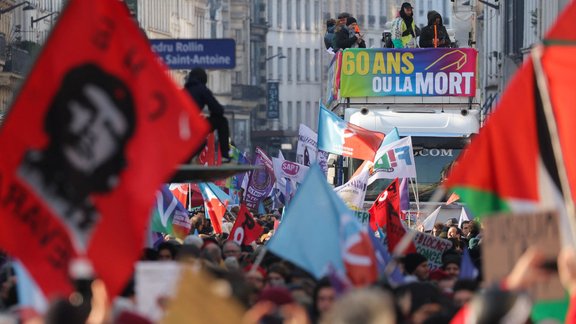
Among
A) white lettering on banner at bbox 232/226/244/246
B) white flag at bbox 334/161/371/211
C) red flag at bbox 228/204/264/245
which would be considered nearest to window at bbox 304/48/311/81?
white flag at bbox 334/161/371/211

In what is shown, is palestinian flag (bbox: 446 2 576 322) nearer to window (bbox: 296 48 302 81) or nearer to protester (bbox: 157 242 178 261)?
protester (bbox: 157 242 178 261)

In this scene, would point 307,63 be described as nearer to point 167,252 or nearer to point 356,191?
point 356,191

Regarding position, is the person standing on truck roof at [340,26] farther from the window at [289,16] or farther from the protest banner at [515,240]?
the window at [289,16]

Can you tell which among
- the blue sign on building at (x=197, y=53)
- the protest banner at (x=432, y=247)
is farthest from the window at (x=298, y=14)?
the blue sign on building at (x=197, y=53)

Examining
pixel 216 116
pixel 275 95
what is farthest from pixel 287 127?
pixel 216 116

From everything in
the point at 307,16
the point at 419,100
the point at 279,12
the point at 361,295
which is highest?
the point at 279,12

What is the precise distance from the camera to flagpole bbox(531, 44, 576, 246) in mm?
11750

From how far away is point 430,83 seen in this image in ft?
97.6

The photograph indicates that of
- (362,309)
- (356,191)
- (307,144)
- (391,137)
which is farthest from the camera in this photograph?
(307,144)

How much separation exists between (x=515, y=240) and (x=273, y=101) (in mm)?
123812

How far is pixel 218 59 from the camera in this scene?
14562 mm

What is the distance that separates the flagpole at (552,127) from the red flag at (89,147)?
5.80 feet

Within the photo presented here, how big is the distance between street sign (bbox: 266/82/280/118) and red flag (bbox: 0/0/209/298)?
12130cm

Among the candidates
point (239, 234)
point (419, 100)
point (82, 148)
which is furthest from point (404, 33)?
point (82, 148)
